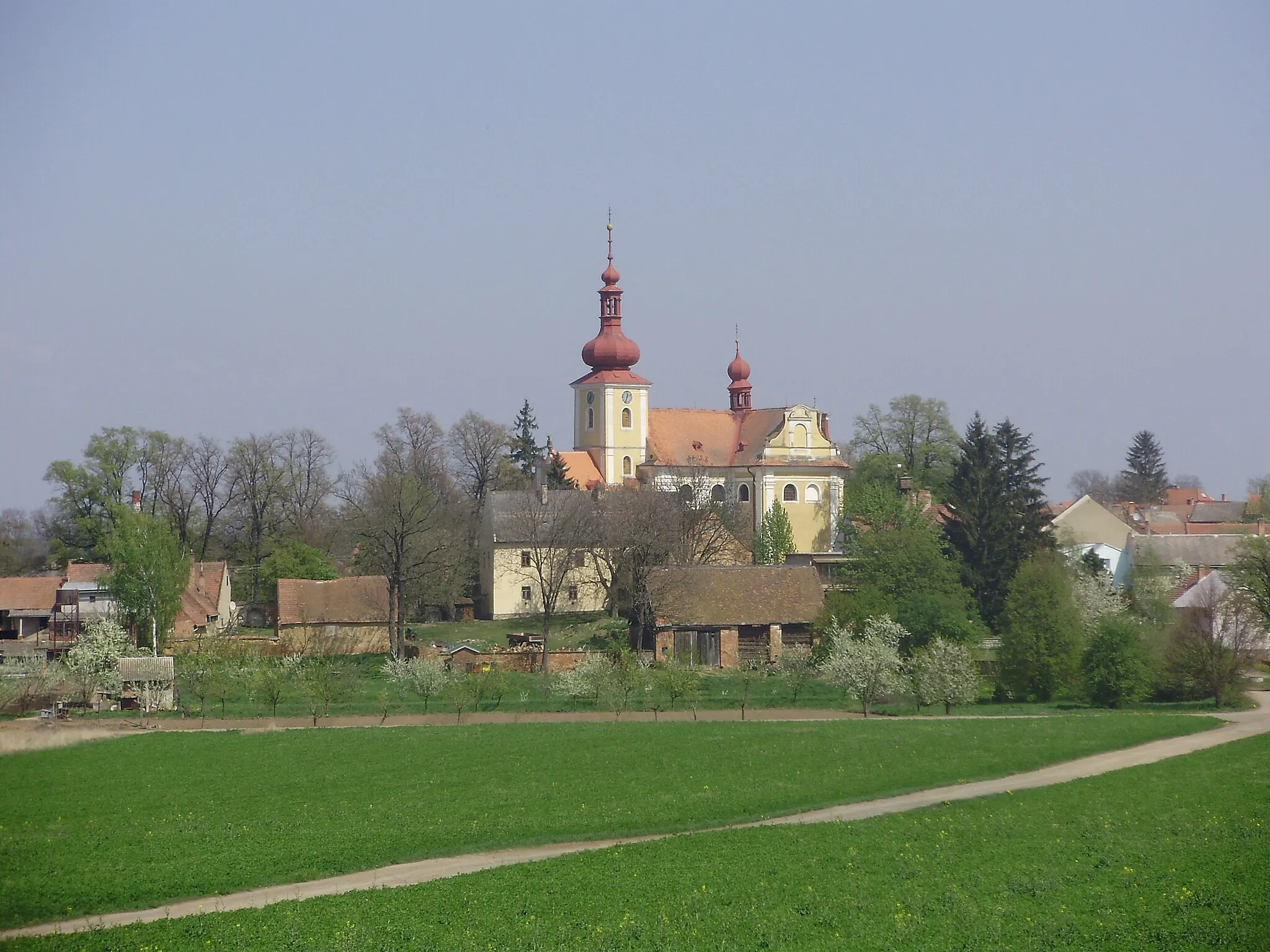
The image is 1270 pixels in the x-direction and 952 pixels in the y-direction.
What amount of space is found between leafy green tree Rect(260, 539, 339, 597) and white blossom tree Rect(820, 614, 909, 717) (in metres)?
31.5

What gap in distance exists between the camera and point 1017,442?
60438mm

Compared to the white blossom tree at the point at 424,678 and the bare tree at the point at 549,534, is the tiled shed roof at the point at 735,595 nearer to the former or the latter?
the bare tree at the point at 549,534

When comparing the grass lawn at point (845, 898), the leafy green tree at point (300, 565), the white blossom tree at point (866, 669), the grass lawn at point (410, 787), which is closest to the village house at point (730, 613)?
the white blossom tree at point (866, 669)

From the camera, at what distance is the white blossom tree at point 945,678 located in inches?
A: 1598

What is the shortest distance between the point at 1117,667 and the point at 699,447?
43618 mm

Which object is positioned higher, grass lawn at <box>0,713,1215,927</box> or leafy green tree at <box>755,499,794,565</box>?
leafy green tree at <box>755,499,794,565</box>

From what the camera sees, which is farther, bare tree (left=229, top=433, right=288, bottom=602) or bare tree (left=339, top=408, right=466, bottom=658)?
bare tree (left=229, top=433, right=288, bottom=602)

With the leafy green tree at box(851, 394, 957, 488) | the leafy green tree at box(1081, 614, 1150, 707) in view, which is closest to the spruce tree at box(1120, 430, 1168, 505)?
the leafy green tree at box(851, 394, 957, 488)

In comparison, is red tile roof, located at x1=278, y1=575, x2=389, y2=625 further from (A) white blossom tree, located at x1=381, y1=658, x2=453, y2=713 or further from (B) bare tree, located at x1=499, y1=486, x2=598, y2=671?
(A) white blossom tree, located at x1=381, y1=658, x2=453, y2=713

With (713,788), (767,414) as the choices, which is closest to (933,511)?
(767,414)

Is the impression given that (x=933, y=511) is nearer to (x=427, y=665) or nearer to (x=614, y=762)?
(x=427, y=665)

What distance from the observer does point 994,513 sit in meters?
58.2

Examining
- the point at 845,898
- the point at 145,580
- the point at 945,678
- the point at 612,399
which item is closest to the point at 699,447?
the point at 612,399

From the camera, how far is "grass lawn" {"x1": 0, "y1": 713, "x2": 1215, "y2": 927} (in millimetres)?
19234
